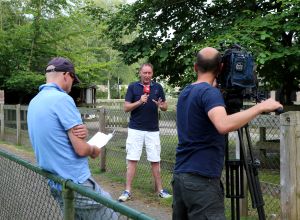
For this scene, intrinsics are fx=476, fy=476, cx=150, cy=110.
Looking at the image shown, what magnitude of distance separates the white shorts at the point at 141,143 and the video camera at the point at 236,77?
358 centimetres

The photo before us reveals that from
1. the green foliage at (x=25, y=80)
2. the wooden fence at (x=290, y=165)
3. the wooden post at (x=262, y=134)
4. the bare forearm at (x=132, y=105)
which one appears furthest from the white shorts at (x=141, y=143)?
the green foliage at (x=25, y=80)

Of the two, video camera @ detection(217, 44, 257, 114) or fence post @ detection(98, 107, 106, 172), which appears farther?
fence post @ detection(98, 107, 106, 172)

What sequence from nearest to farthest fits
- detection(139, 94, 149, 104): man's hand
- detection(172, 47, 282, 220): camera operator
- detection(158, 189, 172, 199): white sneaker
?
detection(172, 47, 282, 220): camera operator → detection(139, 94, 149, 104): man's hand → detection(158, 189, 172, 199): white sneaker

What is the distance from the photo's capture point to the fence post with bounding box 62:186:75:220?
9.07 ft

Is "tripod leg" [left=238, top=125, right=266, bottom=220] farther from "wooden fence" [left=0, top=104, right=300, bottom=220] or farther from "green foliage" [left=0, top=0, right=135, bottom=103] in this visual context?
"green foliage" [left=0, top=0, right=135, bottom=103]

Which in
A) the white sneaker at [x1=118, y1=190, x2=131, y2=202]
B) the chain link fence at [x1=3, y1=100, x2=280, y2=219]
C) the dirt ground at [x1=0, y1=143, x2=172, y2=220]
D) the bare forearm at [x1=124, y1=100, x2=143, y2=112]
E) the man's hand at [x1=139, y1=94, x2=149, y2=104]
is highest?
the man's hand at [x1=139, y1=94, x2=149, y2=104]

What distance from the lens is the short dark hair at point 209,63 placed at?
318 cm

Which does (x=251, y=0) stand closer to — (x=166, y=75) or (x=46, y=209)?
(x=166, y=75)

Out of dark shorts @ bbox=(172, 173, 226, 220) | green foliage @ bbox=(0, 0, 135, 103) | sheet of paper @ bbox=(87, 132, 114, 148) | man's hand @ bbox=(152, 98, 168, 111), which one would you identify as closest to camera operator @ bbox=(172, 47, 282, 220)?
dark shorts @ bbox=(172, 173, 226, 220)

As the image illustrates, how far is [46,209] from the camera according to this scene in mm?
4023

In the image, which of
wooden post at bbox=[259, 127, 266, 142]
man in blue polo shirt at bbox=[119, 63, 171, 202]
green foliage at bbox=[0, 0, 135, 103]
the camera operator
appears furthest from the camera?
green foliage at bbox=[0, 0, 135, 103]

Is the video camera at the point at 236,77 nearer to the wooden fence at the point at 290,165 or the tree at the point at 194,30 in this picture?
the wooden fence at the point at 290,165

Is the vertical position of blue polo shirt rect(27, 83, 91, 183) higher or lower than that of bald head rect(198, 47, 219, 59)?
lower

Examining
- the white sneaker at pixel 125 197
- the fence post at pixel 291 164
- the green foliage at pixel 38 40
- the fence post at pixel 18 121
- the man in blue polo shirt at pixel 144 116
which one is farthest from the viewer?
the green foliage at pixel 38 40
